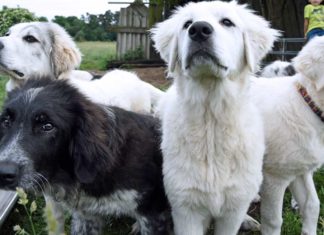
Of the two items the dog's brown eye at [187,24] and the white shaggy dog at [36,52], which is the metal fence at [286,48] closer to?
the white shaggy dog at [36,52]

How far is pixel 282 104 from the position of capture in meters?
3.89

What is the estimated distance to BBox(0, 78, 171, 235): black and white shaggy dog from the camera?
9.48 ft

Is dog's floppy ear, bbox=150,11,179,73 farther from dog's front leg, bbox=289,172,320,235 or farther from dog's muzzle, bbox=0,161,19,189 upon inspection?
dog's front leg, bbox=289,172,320,235

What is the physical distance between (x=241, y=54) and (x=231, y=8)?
0.32 m

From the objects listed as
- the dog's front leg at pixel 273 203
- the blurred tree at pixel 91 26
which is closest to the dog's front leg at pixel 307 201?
the dog's front leg at pixel 273 203

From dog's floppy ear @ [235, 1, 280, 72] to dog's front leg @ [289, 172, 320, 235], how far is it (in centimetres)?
112

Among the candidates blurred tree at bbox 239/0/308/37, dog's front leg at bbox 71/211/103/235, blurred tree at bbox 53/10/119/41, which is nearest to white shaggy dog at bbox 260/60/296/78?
dog's front leg at bbox 71/211/103/235

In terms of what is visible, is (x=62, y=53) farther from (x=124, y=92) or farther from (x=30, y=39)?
(x=124, y=92)

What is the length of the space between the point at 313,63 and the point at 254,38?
658 millimetres

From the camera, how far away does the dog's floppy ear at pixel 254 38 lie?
3.38 metres

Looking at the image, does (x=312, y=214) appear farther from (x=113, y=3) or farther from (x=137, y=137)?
(x=113, y=3)

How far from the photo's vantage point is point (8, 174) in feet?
8.86

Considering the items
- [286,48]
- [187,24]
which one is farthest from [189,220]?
[286,48]

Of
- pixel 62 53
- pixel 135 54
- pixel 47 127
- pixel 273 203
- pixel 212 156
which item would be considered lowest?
pixel 135 54
